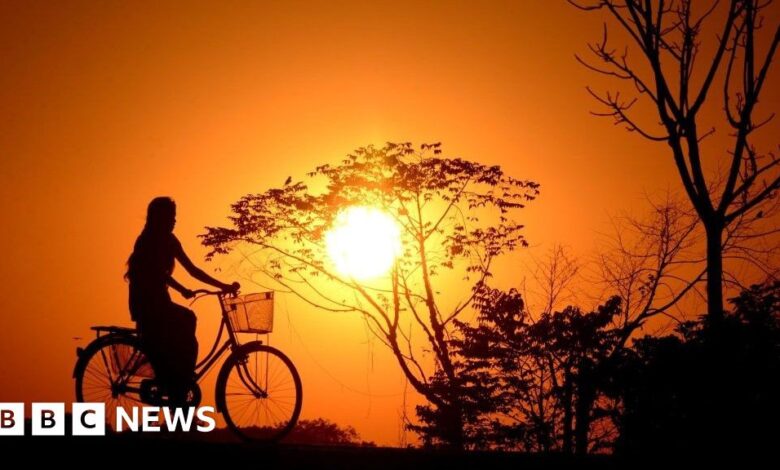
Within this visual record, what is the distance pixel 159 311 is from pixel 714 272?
828 centimetres

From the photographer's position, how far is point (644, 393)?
→ 13477 millimetres

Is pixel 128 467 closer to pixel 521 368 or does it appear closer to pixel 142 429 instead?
pixel 142 429

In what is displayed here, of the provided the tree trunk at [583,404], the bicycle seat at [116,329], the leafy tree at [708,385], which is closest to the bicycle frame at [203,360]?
the bicycle seat at [116,329]

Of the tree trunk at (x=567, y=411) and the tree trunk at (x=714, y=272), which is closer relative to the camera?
the tree trunk at (x=714, y=272)

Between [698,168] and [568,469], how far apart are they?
7.16 meters

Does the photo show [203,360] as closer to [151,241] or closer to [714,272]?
[151,241]

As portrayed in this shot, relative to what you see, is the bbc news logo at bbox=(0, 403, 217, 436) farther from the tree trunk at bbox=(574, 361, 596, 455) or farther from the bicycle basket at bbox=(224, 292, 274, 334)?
the tree trunk at bbox=(574, 361, 596, 455)

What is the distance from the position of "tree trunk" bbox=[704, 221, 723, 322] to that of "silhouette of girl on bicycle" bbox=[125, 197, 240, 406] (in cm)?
783

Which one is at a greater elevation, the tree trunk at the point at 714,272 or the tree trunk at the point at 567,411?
the tree trunk at the point at 714,272

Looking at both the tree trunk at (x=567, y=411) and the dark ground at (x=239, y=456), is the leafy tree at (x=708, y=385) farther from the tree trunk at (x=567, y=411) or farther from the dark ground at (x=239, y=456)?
the dark ground at (x=239, y=456)

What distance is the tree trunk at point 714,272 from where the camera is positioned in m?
10.5

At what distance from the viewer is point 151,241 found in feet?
22.0

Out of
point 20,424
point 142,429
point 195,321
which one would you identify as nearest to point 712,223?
point 195,321

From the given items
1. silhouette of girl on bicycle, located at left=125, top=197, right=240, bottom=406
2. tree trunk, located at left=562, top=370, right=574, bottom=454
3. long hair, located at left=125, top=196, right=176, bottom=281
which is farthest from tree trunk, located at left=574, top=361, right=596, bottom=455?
long hair, located at left=125, top=196, right=176, bottom=281
